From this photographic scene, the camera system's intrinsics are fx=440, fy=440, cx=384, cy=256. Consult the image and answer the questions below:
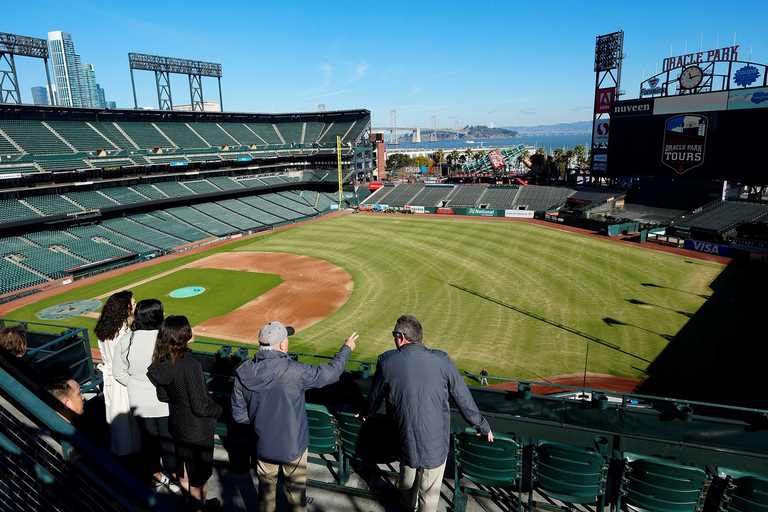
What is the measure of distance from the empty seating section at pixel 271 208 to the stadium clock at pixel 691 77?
47.5 meters

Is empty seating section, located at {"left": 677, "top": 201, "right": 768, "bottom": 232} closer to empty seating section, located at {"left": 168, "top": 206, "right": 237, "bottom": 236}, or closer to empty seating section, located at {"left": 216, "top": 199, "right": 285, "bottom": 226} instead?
empty seating section, located at {"left": 216, "top": 199, "right": 285, "bottom": 226}

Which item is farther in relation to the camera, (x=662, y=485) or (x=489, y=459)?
(x=489, y=459)

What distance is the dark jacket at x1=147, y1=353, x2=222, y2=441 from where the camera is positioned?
5055 millimetres

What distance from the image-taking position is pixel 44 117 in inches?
1978

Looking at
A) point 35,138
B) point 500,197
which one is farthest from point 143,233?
point 500,197

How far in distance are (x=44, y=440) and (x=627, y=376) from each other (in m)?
20.7

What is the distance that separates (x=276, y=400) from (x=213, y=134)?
2780 inches

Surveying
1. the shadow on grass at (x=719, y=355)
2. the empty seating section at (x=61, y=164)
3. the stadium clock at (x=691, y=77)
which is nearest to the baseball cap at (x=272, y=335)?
the shadow on grass at (x=719, y=355)

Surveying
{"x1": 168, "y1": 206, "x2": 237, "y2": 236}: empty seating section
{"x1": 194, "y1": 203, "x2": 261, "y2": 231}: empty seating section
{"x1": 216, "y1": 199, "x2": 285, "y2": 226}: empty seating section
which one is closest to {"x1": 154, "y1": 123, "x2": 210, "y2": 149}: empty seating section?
{"x1": 216, "y1": 199, "x2": 285, "y2": 226}: empty seating section

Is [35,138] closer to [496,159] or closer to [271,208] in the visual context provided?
[271,208]

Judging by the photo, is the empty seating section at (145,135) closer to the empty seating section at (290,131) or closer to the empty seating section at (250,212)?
the empty seating section at (250,212)

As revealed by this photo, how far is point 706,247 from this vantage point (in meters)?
35.9

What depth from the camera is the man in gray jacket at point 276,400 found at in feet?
15.6

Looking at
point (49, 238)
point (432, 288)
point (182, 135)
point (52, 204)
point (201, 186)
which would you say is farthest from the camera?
point (182, 135)
